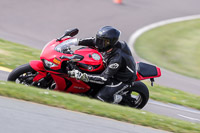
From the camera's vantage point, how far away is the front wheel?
6941 millimetres

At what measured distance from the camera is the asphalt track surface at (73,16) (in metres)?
12.7

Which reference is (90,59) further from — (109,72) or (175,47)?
(175,47)

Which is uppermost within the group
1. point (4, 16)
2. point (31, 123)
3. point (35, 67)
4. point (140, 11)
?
point (140, 11)

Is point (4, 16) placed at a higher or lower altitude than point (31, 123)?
higher

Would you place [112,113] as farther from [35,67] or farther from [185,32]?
[185,32]

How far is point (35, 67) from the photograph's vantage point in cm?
635

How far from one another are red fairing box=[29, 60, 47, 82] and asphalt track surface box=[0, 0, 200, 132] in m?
4.88

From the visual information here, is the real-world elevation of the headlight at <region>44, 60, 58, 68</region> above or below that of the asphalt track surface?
below

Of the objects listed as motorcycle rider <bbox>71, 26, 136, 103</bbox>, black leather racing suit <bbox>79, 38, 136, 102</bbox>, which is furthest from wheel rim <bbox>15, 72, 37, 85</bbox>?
black leather racing suit <bbox>79, 38, 136, 102</bbox>

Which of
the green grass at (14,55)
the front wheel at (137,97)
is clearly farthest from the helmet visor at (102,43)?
the green grass at (14,55)

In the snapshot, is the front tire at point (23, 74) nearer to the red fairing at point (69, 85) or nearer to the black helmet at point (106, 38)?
the red fairing at point (69, 85)

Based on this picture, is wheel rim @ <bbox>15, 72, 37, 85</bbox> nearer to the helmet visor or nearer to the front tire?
the front tire

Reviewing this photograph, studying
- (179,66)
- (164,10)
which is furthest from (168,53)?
(164,10)

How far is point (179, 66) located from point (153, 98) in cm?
505
